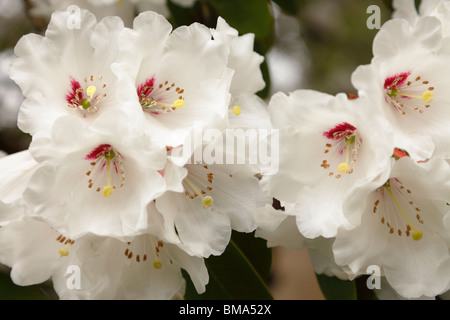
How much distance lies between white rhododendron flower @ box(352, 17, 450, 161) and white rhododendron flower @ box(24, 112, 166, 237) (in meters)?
0.34

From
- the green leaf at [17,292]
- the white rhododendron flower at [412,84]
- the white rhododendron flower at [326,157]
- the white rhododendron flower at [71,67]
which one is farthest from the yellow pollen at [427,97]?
the green leaf at [17,292]

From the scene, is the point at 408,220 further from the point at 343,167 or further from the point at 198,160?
the point at 198,160

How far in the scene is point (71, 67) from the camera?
2.87 ft

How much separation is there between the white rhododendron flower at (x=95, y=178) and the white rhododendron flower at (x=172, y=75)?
0.05 meters

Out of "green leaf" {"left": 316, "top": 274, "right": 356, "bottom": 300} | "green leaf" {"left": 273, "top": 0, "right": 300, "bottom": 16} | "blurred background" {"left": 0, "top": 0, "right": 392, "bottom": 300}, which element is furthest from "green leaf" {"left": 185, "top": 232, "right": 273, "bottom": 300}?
"green leaf" {"left": 273, "top": 0, "right": 300, "bottom": 16}

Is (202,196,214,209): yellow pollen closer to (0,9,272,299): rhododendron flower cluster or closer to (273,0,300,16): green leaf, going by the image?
(0,9,272,299): rhododendron flower cluster

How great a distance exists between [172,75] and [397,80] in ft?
1.24

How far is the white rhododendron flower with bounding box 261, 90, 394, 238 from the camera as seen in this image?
2.65 ft

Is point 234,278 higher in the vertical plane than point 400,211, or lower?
lower

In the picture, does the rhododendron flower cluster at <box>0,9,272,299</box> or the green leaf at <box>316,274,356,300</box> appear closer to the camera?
the rhododendron flower cluster at <box>0,9,272,299</box>

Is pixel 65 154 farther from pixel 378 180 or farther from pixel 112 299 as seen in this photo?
pixel 378 180

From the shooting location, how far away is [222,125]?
83cm

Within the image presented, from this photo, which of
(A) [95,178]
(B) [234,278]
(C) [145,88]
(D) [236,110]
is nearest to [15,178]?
(A) [95,178]

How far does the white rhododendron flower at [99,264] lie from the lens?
917 millimetres
